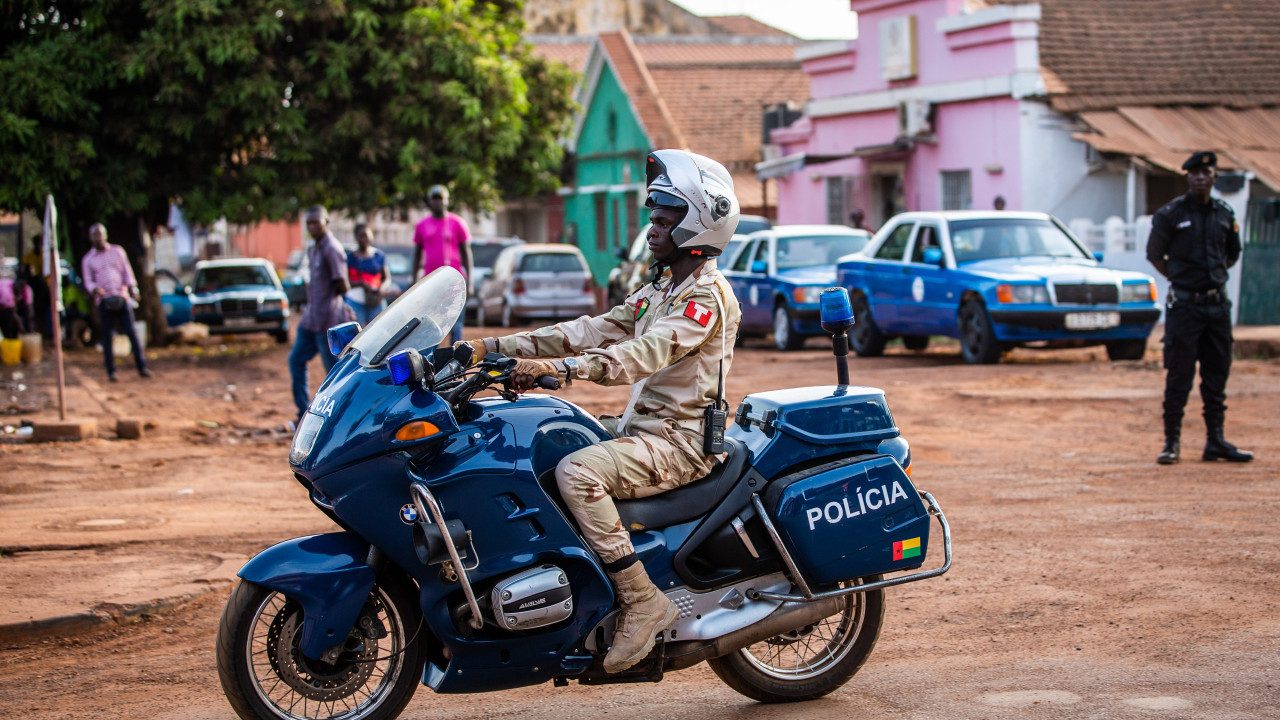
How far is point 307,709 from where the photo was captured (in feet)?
14.5

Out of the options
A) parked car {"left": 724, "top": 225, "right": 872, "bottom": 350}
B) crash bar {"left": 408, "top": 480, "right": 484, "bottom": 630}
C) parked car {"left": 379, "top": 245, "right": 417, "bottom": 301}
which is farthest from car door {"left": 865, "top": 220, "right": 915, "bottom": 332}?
parked car {"left": 379, "top": 245, "right": 417, "bottom": 301}

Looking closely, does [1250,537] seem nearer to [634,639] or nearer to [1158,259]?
[1158,259]

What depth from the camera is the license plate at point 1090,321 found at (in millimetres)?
14797

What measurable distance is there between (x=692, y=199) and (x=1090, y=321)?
1131cm

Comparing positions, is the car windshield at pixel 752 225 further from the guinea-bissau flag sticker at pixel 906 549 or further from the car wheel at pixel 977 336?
the guinea-bissau flag sticker at pixel 906 549

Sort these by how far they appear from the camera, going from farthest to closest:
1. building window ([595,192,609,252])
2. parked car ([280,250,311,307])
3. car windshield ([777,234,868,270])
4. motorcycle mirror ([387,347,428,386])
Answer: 1. building window ([595,192,609,252])
2. parked car ([280,250,311,307])
3. car windshield ([777,234,868,270])
4. motorcycle mirror ([387,347,428,386])

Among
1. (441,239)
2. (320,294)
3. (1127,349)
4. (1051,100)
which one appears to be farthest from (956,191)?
(320,294)

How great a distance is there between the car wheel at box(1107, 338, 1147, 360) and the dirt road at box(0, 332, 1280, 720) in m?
2.31

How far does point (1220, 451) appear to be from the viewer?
9.27m

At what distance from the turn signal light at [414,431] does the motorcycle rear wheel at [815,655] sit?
1.41m

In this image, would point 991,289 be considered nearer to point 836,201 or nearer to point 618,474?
point 618,474

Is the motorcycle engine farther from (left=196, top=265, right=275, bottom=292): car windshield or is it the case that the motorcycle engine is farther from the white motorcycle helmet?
(left=196, top=265, right=275, bottom=292): car windshield

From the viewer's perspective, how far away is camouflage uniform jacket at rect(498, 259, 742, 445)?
14.1 feet

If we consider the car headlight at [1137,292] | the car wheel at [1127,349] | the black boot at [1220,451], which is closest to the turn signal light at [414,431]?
the black boot at [1220,451]
